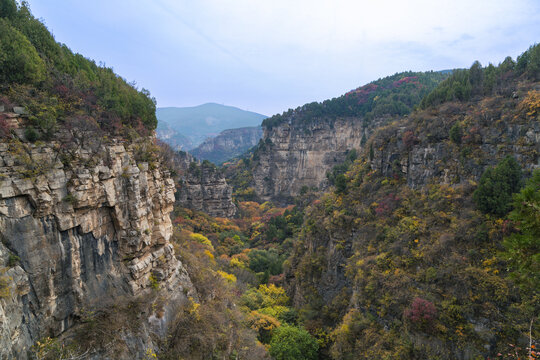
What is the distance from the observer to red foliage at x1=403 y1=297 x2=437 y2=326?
47.7 ft

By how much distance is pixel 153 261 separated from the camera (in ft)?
51.2

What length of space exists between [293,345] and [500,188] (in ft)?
54.6

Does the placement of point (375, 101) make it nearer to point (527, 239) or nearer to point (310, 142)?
point (310, 142)

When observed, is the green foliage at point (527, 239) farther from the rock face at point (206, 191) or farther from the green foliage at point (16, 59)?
the rock face at point (206, 191)

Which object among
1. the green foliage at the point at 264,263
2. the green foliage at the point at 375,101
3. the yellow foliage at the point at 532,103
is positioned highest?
the green foliage at the point at 375,101

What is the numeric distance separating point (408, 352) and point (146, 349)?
42.8 ft

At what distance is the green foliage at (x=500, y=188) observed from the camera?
652 inches

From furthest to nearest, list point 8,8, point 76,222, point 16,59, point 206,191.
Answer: point 206,191 < point 8,8 < point 76,222 < point 16,59

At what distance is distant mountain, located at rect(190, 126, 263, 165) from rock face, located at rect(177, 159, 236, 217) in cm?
9930

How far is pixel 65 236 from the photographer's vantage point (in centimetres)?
1063

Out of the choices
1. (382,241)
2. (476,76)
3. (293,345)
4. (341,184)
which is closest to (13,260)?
(293,345)

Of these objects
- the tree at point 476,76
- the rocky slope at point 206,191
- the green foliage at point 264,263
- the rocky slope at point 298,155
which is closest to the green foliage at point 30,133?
the green foliage at point 264,263

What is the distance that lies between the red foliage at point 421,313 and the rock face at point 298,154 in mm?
58703

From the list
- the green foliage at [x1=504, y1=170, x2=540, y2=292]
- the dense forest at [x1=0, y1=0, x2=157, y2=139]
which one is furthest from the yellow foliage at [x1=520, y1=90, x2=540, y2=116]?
the dense forest at [x1=0, y1=0, x2=157, y2=139]
